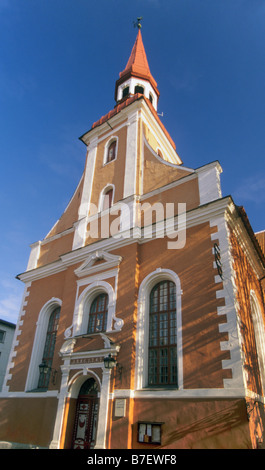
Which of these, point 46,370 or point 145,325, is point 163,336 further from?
point 46,370

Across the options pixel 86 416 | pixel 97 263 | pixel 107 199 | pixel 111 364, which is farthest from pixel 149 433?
pixel 107 199

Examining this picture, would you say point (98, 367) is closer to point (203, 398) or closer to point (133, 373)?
point (133, 373)

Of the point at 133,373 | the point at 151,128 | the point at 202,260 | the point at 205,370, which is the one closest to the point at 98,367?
the point at 133,373

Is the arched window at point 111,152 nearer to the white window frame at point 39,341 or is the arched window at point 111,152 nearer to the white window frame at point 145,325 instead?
the white window frame at point 39,341

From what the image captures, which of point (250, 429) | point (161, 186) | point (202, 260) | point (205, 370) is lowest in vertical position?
point (250, 429)

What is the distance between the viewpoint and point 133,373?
34.0 feet

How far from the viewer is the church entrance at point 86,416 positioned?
1082cm

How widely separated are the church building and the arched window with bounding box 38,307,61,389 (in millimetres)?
65

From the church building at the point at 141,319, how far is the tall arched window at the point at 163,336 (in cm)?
4

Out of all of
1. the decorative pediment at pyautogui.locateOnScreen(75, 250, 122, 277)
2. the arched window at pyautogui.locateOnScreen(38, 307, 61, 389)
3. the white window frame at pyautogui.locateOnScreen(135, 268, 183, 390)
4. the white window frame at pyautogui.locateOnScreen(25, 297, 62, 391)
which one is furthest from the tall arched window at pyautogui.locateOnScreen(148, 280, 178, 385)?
the white window frame at pyautogui.locateOnScreen(25, 297, 62, 391)

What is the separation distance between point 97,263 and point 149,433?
6.50m

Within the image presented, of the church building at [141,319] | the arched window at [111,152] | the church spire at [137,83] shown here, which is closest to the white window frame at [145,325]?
the church building at [141,319]
